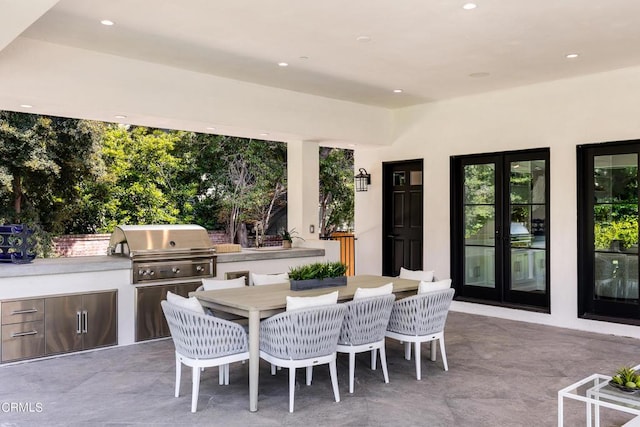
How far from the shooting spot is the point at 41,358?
498 centimetres

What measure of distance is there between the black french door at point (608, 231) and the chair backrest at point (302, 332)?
3.82m

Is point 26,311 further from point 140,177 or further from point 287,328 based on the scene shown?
point 140,177

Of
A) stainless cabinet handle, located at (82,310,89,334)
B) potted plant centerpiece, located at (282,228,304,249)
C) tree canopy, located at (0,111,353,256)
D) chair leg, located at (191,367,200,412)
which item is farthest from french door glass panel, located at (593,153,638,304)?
tree canopy, located at (0,111,353,256)

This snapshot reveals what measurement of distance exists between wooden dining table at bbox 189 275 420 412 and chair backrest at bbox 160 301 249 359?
136 millimetres

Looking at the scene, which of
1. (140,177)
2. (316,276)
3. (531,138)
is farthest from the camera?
(140,177)

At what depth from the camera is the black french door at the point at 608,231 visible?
5992 millimetres

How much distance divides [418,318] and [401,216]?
4046 millimetres

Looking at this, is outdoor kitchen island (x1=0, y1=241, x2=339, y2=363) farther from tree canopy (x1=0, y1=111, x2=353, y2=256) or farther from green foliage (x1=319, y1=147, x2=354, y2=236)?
green foliage (x1=319, y1=147, x2=354, y2=236)

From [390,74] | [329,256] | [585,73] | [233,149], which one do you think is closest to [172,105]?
[390,74]

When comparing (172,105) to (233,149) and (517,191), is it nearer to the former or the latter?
(517,191)

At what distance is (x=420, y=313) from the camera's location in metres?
4.41

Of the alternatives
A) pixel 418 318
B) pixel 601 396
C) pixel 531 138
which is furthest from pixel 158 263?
pixel 531 138

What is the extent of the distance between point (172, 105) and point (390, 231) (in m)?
4.01

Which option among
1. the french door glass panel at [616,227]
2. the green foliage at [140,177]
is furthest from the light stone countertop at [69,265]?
the green foliage at [140,177]
